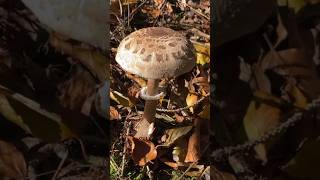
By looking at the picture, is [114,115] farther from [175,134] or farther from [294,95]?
[294,95]

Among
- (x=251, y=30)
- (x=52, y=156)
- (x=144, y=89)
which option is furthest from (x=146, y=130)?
(x=251, y=30)

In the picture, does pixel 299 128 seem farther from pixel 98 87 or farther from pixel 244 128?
pixel 98 87

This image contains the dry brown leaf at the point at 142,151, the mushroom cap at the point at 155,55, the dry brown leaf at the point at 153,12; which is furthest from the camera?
the dry brown leaf at the point at 153,12

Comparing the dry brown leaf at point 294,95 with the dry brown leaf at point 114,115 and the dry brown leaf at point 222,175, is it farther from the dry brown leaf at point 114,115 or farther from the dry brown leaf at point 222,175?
the dry brown leaf at point 114,115

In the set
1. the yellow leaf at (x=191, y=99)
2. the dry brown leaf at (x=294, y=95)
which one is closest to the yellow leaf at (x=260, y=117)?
the dry brown leaf at (x=294, y=95)

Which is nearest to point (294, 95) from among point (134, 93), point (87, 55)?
point (87, 55)

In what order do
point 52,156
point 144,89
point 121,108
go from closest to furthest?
point 52,156 → point 144,89 → point 121,108
